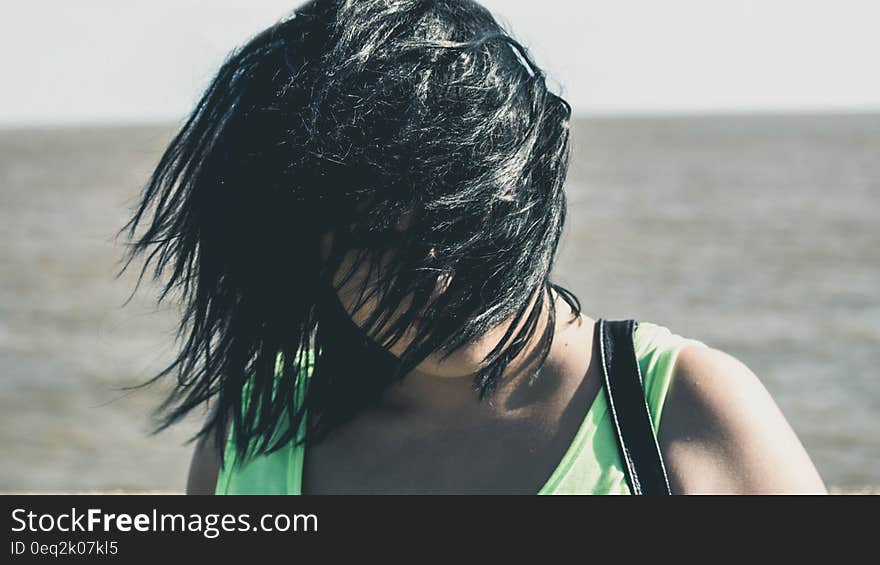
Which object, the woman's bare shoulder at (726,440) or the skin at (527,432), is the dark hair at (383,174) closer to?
the skin at (527,432)

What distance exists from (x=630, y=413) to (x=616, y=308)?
1114cm

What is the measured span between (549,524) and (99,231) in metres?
21.9

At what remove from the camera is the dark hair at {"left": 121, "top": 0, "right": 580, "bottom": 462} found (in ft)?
4.31

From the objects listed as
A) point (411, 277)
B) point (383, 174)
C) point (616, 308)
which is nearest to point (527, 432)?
point (411, 277)

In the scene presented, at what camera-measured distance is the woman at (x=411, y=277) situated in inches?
51.3

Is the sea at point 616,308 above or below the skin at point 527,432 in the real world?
below

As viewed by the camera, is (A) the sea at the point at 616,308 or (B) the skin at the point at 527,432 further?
(A) the sea at the point at 616,308

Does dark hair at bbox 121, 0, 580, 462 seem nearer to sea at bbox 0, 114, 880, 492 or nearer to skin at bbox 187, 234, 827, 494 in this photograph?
skin at bbox 187, 234, 827, 494

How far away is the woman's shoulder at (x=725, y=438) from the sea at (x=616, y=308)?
1.24ft

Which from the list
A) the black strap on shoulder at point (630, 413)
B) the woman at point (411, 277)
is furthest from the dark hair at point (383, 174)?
the black strap on shoulder at point (630, 413)

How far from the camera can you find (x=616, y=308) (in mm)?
12305

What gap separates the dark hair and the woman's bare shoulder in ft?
0.73

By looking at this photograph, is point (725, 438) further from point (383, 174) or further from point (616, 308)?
point (616, 308)

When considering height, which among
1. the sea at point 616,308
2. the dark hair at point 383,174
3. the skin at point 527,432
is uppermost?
the dark hair at point 383,174
